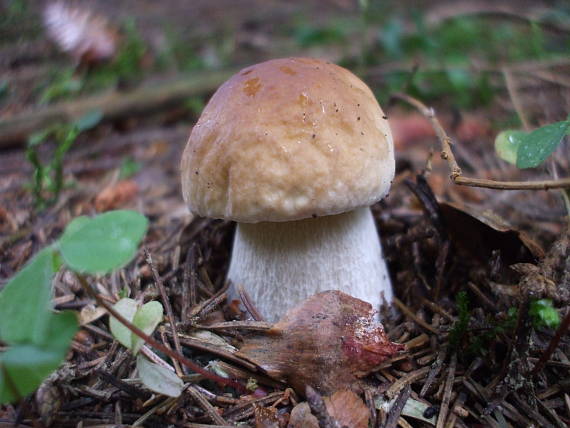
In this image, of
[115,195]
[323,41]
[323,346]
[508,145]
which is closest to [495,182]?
[508,145]

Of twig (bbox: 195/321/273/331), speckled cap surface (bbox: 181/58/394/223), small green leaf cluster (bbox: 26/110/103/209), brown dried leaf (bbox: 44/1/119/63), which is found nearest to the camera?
speckled cap surface (bbox: 181/58/394/223)

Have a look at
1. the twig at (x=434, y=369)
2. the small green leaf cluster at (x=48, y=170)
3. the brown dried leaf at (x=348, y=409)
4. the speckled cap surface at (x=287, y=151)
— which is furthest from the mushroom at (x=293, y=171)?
the small green leaf cluster at (x=48, y=170)

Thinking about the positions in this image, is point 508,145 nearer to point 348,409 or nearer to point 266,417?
point 348,409

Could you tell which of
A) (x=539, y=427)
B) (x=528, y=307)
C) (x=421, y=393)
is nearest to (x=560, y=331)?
(x=528, y=307)

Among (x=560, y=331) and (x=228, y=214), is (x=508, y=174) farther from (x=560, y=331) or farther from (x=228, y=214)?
(x=228, y=214)

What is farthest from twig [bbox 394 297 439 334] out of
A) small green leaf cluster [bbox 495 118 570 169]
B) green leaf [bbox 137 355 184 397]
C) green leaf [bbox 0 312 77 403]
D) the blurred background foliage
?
the blurred background foliage

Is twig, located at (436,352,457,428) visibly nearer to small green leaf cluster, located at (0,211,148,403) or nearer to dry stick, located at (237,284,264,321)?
dry stick, located at (237,284,264,321)
